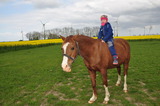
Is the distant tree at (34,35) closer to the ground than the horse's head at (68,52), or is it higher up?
higher up

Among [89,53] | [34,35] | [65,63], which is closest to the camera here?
[65,63]

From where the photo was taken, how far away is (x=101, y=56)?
433cm

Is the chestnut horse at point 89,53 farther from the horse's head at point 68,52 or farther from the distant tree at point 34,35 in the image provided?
the distant tree at point 34,35

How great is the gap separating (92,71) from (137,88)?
2.50 meters

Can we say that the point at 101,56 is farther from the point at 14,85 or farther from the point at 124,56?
the point at 14,85

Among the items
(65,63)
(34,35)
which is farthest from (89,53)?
(34,35)

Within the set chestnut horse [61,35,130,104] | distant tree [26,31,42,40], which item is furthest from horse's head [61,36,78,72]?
distant tree [26,31,42,40]

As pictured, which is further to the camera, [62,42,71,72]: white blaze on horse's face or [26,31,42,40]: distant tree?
[26,31,42,40]: distant tree

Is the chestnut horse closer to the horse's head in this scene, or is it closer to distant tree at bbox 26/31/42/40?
the horse's head

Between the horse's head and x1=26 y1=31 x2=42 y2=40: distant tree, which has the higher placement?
x1=26 y1=31 x2=42 y2=40: distant tree

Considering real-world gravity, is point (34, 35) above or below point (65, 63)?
above

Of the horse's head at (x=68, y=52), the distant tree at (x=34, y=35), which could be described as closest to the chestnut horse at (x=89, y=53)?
the horse's head at (x=68, y=52)

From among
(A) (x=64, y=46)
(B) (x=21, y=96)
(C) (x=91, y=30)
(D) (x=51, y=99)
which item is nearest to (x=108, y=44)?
(A) (x=64, y=46)

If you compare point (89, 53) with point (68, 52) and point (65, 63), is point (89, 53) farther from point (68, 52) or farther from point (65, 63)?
point (65, 63)
